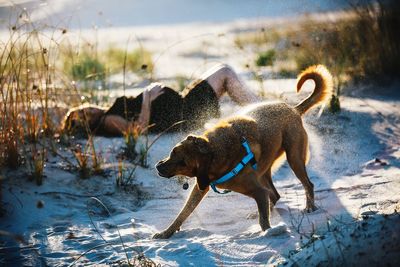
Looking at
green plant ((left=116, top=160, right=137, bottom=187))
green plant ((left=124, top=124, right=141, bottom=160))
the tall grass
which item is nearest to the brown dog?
green plant ((left=116, top=160, right=137, bottom=187))

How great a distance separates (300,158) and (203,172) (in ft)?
4.24

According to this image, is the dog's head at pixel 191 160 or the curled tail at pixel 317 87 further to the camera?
the curled tail at pixel 317 87

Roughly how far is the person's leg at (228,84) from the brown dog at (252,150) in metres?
1.85

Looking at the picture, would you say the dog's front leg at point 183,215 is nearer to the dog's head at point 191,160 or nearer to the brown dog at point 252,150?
the brown dog at point 252,150

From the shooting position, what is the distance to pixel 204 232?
4973 millimetres

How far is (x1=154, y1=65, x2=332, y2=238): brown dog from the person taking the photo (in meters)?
4.56

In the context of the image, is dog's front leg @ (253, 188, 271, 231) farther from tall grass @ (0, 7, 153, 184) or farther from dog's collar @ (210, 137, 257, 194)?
tall grass @ (0, 7, 153, 184)

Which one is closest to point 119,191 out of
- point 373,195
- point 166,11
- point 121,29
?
point 373,195

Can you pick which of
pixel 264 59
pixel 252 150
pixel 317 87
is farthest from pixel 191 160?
pixel 264 59

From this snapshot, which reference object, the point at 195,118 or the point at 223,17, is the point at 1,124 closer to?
the point at 195,118

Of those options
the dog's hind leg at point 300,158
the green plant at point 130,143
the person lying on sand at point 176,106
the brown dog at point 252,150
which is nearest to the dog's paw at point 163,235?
the brown dog at point 252,150

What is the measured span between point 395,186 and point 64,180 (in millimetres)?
3352

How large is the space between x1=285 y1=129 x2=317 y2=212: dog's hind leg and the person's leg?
2.13 meters

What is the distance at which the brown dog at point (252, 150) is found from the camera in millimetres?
4562
